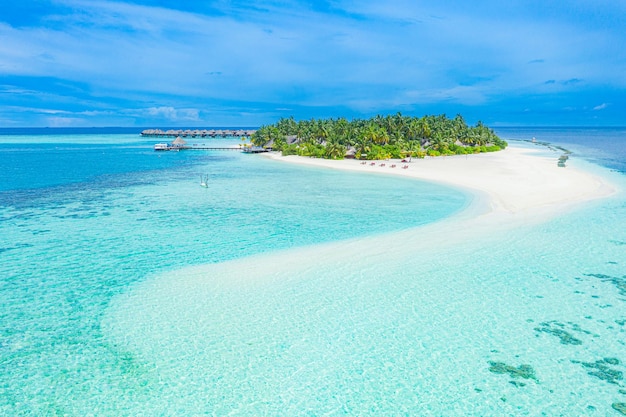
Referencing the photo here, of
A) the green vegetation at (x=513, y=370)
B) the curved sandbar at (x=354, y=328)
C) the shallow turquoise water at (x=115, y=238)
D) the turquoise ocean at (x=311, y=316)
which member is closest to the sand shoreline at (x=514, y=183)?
the shallow turquoise water at (x=115, y=238)

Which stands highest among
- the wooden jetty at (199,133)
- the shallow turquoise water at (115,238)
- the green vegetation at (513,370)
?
the wooden jetty at (199,133)

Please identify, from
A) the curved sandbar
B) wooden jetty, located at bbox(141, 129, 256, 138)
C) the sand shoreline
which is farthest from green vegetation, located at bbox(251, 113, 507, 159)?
wooden jetty, located at bbox(141, 129, 256, 138)

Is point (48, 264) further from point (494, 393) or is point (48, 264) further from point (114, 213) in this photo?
point (494, 393)

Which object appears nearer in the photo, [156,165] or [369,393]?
[369,393]

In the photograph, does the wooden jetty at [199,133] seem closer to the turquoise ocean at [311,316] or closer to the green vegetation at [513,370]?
the turquoise ocean at [311,316]

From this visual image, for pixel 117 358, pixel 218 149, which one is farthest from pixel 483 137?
pixel 117 358

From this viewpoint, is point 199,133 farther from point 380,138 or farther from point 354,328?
point 354,328

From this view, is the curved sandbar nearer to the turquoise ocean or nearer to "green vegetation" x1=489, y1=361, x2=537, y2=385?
the turquoise ocean

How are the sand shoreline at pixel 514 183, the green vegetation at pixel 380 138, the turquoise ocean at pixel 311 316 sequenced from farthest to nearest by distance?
the green vegetation at pixel 380 138
the sand shoreline at pixel 514 183
the turquoise ocean at pixel 311 316
